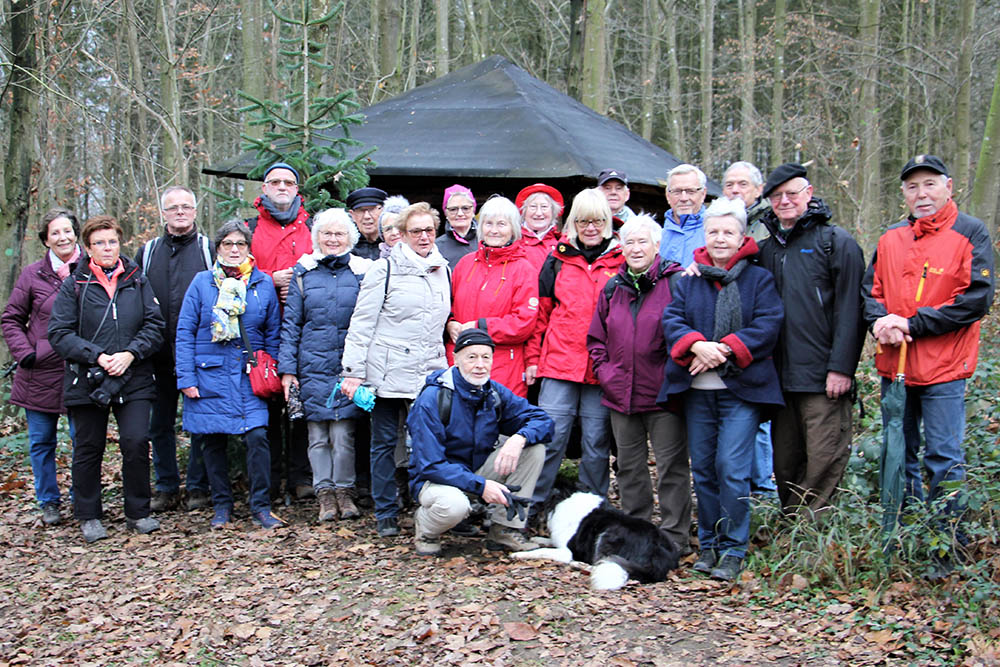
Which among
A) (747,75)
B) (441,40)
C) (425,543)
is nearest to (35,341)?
(425,543)

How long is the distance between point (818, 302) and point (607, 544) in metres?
1.89

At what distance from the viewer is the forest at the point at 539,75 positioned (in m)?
10.7

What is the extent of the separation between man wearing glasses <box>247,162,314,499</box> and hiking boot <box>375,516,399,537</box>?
1.05m

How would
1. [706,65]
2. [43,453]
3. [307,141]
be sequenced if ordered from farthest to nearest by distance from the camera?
[706,65] < [307,141] < [43,453]

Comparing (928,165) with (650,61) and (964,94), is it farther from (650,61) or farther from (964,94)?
(650,61)

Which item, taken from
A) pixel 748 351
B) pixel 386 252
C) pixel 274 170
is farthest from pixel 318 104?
pixel 748 351

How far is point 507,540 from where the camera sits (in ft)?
18.0

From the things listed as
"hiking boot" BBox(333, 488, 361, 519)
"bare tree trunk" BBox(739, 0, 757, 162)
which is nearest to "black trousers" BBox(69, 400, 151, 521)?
"hiking boot" BBox(333, 488, 361, 519)

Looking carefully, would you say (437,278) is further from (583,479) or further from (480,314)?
(583,479)

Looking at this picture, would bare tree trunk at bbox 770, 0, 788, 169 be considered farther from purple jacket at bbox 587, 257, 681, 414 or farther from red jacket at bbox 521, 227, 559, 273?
purple jacket at bbox 587, 257, 681, 414

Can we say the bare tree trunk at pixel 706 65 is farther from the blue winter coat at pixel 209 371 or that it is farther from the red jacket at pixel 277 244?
the blue winter coat at pixel 209 371

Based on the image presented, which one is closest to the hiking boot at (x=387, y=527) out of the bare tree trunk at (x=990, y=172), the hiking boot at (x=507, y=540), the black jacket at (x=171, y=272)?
the hiking boot at (x=507, y=540)

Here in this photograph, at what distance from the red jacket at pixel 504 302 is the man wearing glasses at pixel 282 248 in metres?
1.52

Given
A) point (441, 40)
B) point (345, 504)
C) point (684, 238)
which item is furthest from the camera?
point (441, 40)
